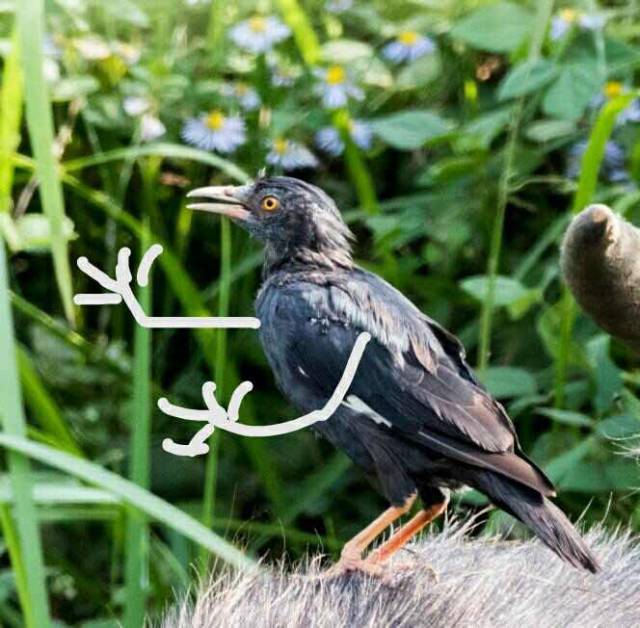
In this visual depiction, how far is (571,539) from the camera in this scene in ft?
3.95

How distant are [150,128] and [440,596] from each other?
61.1 inches

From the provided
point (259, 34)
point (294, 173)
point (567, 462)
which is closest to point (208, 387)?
point (567, 462)

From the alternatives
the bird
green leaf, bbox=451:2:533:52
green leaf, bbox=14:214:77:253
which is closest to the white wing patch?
the bird

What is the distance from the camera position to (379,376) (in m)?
1.24

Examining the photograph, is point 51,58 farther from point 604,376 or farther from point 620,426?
point 620,426

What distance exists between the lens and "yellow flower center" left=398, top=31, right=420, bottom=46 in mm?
2967

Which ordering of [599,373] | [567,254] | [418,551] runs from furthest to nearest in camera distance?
[599,373], [418,551], [567,254]

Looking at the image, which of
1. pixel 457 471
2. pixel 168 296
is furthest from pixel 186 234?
pixel 457 471

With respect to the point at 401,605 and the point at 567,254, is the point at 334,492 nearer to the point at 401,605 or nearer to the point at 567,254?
the point at 401,605

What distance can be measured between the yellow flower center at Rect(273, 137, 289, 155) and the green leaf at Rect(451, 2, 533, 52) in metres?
0.36

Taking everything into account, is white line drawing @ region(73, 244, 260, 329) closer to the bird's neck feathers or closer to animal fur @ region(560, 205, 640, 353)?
the bird's neck feathers

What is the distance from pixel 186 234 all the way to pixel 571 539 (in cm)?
195

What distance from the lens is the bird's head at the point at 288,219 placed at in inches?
51.4

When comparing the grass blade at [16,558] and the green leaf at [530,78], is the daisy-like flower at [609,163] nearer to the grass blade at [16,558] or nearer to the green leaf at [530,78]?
the green leaf at [530,78]
